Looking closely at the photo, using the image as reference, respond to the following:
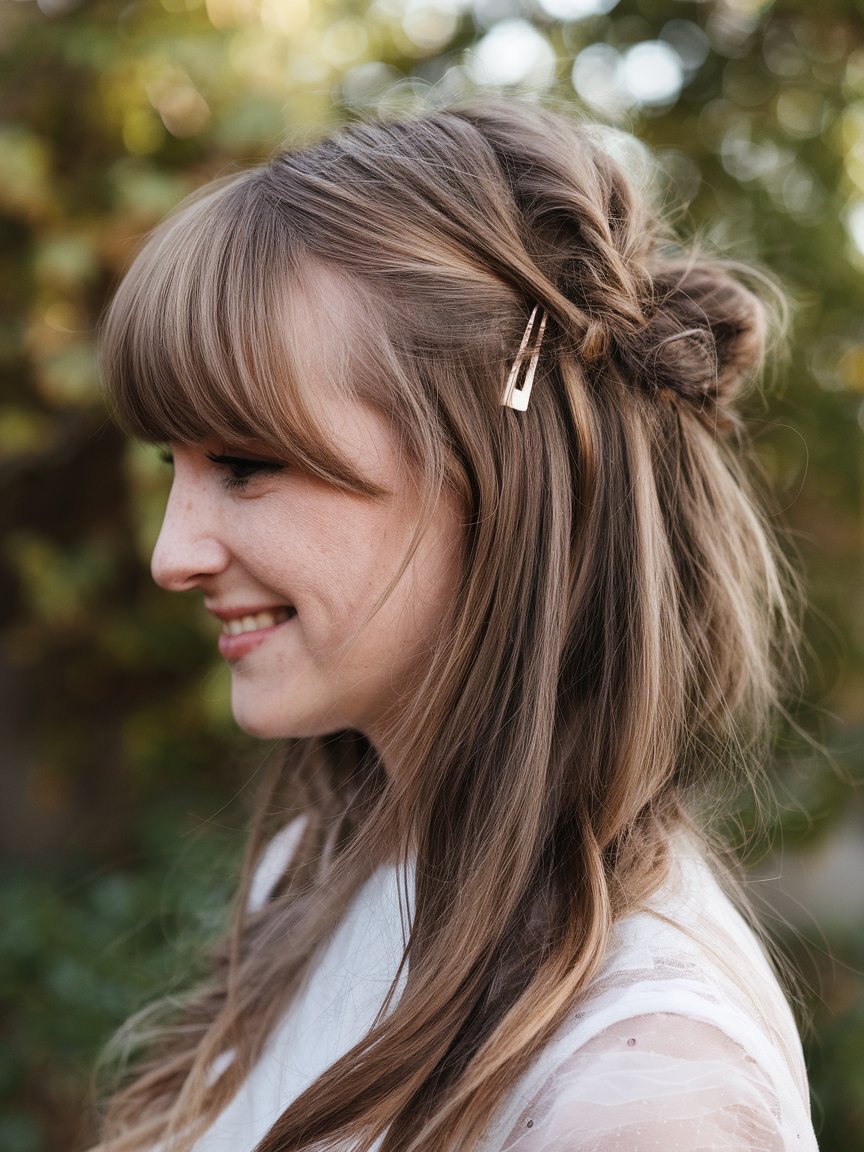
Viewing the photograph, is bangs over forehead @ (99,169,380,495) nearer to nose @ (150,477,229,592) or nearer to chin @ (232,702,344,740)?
nose @ (150,477,229,592)

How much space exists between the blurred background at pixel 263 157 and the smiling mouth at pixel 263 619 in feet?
3.71

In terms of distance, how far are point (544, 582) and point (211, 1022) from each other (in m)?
0.99

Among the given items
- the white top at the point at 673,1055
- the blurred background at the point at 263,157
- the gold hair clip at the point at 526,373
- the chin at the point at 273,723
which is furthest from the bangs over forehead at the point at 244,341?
the blurred background at the point at 263,157

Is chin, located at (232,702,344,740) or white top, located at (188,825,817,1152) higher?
chin, located at (232,702,344,740)

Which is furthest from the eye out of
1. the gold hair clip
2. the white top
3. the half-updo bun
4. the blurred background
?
the blurred background

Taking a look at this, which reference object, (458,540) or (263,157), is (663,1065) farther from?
(263,157)

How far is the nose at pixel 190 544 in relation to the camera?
1.34 meters

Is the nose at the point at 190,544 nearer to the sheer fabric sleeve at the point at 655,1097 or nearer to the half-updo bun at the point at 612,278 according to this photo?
the half-updo bun at the point at 612,278

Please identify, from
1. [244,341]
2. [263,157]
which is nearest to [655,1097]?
[244,341]

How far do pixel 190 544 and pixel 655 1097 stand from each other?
0.84 metres

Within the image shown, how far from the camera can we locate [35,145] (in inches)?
103

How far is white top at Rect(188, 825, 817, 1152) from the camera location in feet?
3.06

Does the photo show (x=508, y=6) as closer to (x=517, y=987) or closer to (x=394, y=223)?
(x=394, y=223)

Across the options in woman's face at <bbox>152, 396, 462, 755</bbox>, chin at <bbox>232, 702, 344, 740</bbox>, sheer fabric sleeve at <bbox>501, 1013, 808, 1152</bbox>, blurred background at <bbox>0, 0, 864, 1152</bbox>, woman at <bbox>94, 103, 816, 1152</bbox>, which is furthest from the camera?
blurred background at <bbox>0, 0, 864, 1152</bbox>
